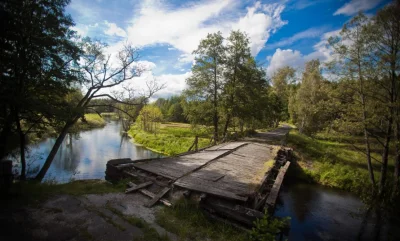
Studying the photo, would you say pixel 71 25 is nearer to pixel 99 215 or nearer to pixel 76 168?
pixel 99 215

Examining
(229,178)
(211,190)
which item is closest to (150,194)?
(211,190)

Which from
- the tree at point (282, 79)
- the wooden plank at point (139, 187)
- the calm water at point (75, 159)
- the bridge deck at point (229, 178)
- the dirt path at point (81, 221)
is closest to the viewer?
the dirt path at point (81, 221)

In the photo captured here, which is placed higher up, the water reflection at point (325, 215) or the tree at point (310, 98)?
the tree at point (310, 98)

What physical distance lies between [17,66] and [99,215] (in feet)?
22.1

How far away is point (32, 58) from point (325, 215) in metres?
15.4

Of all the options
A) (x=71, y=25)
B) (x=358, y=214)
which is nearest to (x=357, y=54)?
(x=358, y=214)

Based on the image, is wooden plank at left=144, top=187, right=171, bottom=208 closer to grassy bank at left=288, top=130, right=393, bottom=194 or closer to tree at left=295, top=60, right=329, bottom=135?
grassy bank at left=288, top=130, right=393, bottom=194

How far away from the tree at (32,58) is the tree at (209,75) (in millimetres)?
10856

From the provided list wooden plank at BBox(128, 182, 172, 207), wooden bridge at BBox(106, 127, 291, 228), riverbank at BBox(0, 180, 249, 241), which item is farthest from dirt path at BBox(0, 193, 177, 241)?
wooden bridge at BBox(106, 127, 291, 228)

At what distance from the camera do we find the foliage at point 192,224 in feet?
15.2

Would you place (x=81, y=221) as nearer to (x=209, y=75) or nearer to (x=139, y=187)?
(x=139, y=187)

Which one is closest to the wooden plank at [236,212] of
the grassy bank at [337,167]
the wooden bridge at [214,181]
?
the wooden bridge at [214,181]

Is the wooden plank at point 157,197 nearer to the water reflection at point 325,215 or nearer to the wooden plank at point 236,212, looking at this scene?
the wooden plank at point 236,212

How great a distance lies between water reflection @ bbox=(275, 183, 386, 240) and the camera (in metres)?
8.15
